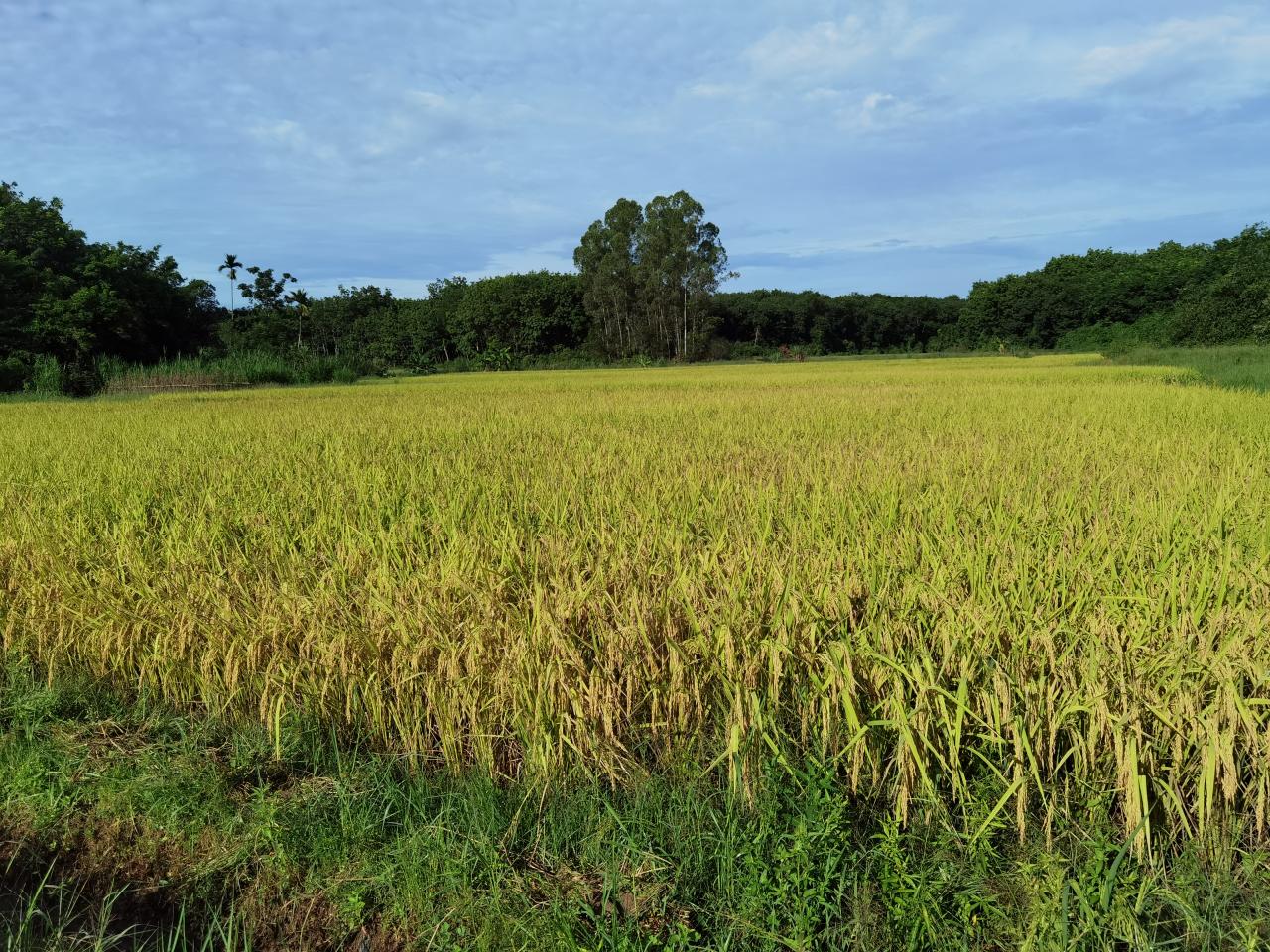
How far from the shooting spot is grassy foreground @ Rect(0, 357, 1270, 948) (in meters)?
1.28

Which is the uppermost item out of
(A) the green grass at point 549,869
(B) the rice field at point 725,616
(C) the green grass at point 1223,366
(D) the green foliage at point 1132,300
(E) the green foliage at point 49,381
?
(D) the green foliage at point 1132,300

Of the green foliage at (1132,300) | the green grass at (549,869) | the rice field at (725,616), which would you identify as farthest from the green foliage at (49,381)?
the green foliage at (1132,300)

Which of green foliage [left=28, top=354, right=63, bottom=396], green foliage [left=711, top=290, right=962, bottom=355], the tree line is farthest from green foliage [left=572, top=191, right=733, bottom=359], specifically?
green foliage [left=28, top=354, right=63, bottom=396]

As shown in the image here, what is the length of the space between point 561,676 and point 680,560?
0.87 m

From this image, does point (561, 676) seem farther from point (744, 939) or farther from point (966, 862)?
point (966, 862)

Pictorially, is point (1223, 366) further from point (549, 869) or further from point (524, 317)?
point (524, 317)

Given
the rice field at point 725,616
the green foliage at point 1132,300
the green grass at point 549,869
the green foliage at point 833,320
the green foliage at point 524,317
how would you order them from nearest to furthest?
the green grass at point 549,869
the rice field at point 725,616
the green foliage at point 1132,300
the green foliage at point 524,317
the green foliage at point 833,320

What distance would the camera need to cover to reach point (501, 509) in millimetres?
3465

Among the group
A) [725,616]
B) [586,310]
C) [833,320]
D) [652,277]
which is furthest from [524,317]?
[725,616]

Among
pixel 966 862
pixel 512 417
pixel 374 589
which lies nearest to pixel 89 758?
pixel 374 589

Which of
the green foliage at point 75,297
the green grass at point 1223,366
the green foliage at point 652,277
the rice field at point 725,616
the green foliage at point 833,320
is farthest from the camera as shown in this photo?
the green foliage at point 833,320

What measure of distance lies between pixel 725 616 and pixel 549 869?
2.44ft

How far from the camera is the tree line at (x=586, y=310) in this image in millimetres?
26281

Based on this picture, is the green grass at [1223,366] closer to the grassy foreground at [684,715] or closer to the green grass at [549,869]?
the grassy foreground at [684,715]
